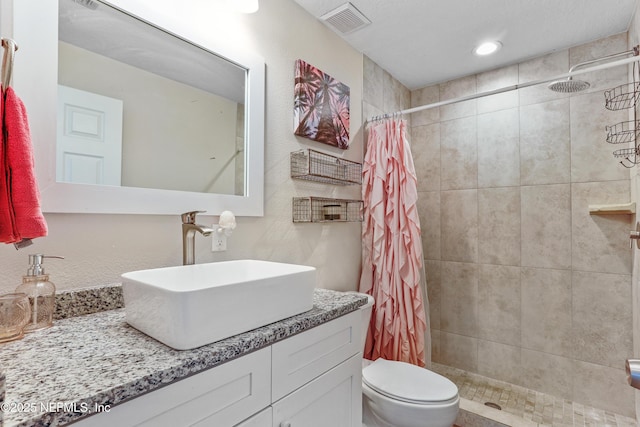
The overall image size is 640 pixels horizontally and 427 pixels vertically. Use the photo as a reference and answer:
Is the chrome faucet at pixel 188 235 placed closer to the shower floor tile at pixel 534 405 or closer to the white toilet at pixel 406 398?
the white toilet at pixel 406 398

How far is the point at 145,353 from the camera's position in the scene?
76cm

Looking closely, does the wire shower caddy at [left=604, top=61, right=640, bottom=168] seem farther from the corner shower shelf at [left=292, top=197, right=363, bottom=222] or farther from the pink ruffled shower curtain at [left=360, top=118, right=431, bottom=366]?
the corner shower shelf at [left=292, top=197, right=363, bottom=222]

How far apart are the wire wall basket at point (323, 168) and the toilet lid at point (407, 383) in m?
1.07

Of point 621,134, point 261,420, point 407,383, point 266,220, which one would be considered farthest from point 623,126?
point 261,420

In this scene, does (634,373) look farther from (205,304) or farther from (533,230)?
(533,230)

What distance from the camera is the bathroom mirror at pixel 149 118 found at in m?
1.06

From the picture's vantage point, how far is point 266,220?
1635 mm

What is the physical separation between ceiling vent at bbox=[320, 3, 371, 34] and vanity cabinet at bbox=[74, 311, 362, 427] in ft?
5.37

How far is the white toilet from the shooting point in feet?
4.85

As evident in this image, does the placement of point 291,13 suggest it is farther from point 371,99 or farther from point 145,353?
point 145,353

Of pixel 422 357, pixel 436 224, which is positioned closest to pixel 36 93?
pixel 422 357

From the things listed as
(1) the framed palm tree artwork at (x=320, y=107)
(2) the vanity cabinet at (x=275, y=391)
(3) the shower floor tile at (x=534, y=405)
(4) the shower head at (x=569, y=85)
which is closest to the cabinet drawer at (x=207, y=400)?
(2) the vanity cabinet at (x=275, y=391)

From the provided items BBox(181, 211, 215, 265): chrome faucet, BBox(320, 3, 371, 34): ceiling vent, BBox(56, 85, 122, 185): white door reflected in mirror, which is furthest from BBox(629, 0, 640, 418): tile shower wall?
BBox(56, 85, 122, 185): white door reflected in mirror

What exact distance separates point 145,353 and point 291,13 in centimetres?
178
